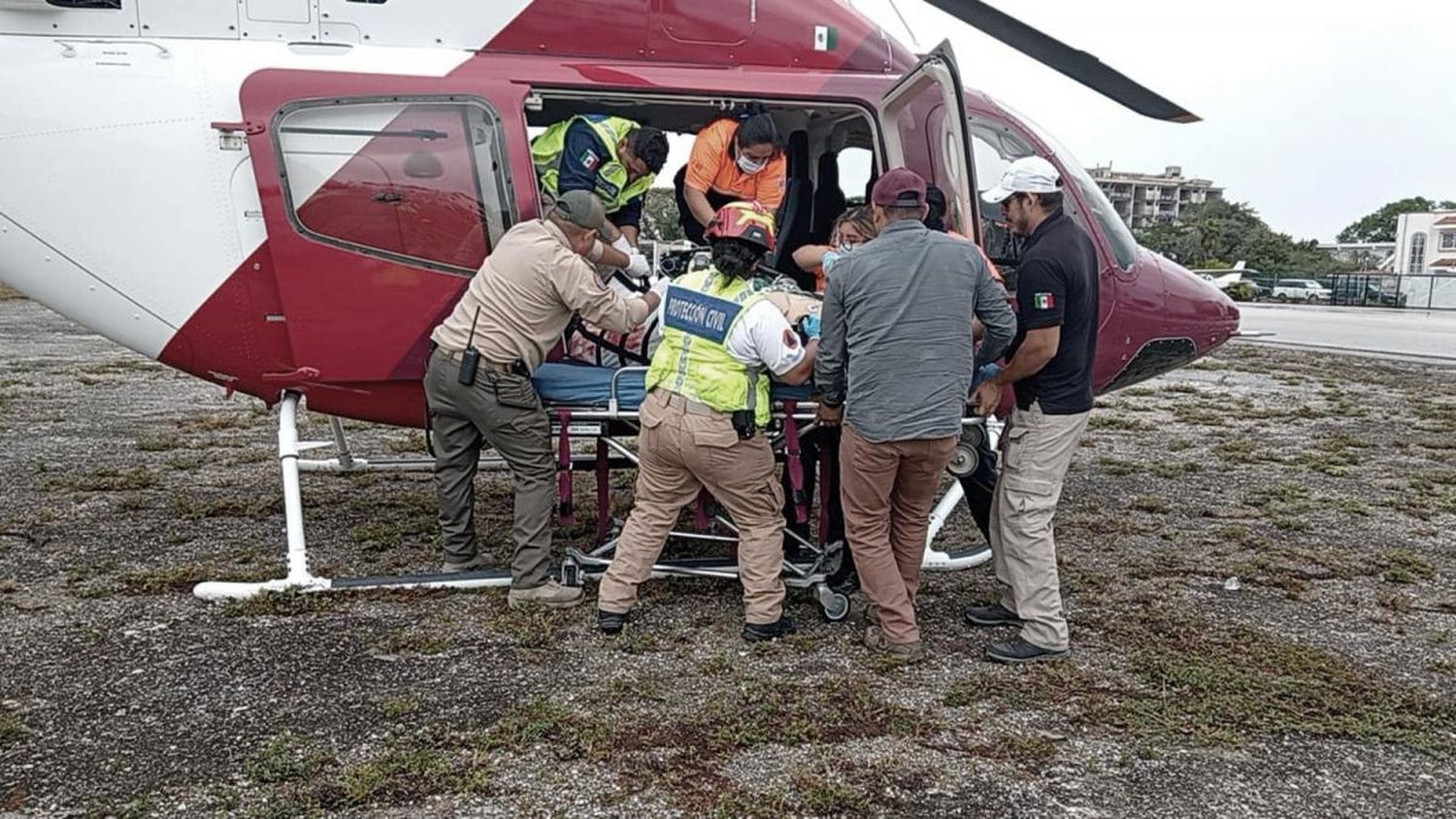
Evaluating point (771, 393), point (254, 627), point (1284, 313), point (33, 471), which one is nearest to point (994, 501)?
point (771, 393)

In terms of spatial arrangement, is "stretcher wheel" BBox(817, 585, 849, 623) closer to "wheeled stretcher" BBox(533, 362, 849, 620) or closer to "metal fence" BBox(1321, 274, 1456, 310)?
"wheeled stretcher" BBox(533, 362, 849, 620)

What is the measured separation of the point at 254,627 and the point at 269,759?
4.16ft

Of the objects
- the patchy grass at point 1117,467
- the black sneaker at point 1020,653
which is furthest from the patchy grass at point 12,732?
the patchy grass at point 1117,467

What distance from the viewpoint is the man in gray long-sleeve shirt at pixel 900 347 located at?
3.92 m

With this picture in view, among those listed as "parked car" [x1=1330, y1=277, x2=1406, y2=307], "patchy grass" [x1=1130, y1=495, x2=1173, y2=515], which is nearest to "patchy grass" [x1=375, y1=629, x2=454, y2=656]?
"patchy grass" [x1=1130, y1=495, x2=1173, y2=515]

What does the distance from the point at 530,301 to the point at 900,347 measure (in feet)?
5.34

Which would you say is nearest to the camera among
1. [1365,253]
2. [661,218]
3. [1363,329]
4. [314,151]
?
[314,151]

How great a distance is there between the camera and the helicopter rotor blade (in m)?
5.47

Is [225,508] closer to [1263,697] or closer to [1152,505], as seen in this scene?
[1263,697]

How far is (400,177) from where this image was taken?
4910 mm

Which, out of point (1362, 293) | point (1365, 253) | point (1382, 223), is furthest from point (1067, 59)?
point (1382, 223)

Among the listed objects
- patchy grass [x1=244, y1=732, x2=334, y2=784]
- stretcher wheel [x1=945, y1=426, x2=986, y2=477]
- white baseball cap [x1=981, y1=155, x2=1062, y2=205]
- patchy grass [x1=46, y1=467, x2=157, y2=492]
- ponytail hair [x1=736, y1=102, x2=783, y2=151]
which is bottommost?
patchy grass [x1=244, y1=732, x2=334, y2=784]

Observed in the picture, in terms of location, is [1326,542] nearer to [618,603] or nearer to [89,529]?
[618,603]

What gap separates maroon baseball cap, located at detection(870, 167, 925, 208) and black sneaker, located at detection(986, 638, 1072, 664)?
71.5 inches
